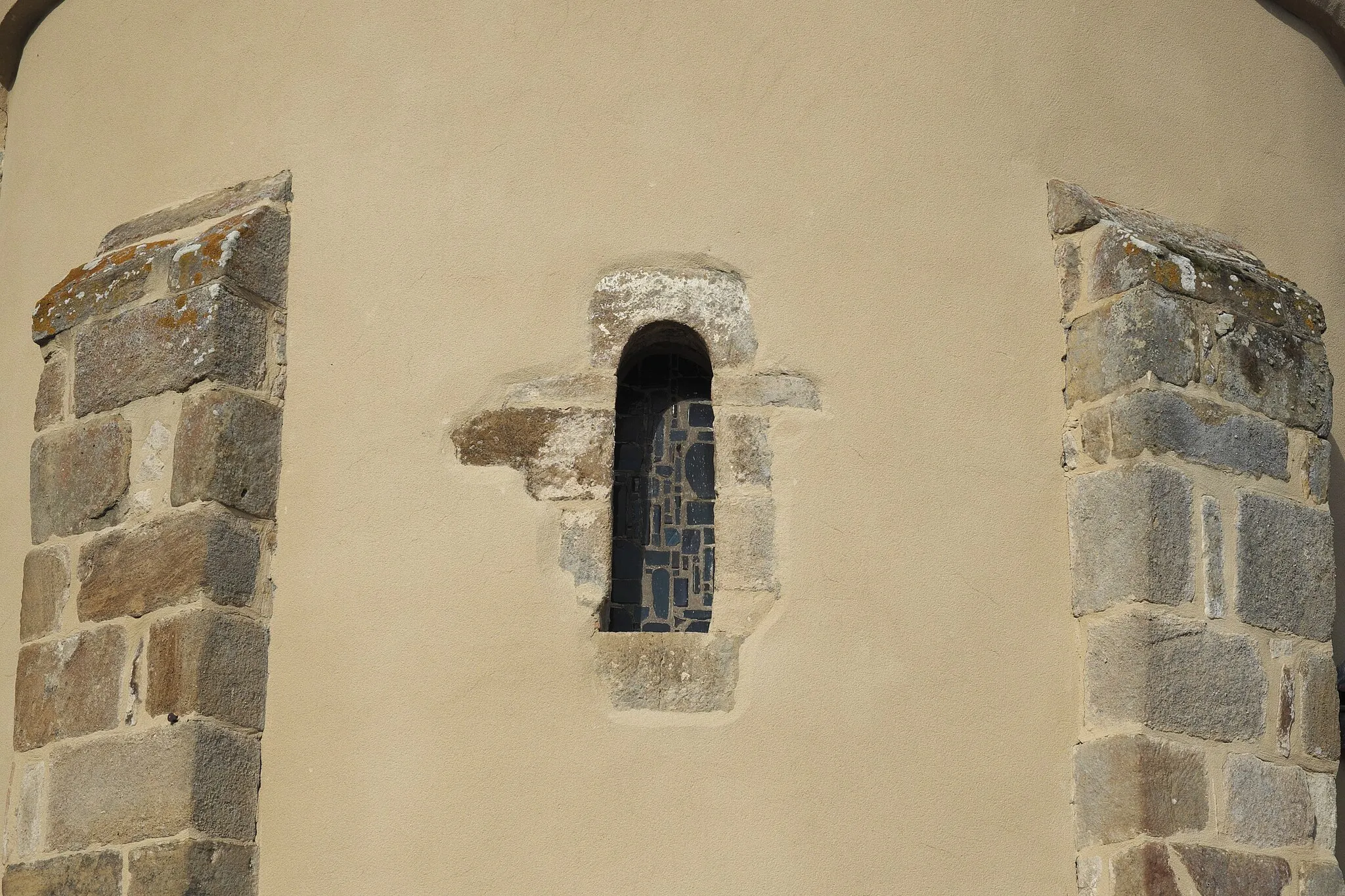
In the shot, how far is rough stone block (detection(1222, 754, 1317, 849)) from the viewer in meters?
5.08

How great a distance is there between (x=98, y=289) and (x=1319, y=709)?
3996mm

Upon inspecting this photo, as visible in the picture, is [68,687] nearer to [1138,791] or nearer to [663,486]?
[663,486]

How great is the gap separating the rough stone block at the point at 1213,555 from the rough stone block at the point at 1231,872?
2.22 ft

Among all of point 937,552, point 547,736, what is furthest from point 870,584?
point 547,736

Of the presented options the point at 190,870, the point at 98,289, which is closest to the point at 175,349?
the point at 98,289

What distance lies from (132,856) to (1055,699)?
2655mm

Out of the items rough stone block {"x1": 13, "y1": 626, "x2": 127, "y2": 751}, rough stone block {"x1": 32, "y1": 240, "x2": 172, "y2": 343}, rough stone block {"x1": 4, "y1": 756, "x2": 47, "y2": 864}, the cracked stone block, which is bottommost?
rough stone block {"x1": 4, "y1": 756, "x2": 47, "y2": 864}

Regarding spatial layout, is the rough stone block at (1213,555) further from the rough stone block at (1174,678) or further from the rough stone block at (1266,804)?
the rough stone block at (1266,804)

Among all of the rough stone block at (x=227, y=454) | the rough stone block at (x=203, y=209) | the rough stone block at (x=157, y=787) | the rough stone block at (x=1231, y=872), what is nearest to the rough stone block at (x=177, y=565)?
the rough stone block at (x=227, y=454)

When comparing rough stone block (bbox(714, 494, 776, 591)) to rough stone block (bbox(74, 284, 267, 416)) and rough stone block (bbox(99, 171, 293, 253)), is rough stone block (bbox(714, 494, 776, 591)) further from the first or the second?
rough stone block (bbox(99, 171, 293, 253))

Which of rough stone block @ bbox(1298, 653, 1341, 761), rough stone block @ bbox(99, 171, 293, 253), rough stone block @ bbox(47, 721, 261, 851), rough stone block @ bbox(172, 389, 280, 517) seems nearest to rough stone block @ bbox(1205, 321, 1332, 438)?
rough stone block @ bbox(1298, 653, 1341, 761)

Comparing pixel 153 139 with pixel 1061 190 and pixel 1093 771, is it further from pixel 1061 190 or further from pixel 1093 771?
pixel 1093 771

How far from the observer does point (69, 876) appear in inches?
203

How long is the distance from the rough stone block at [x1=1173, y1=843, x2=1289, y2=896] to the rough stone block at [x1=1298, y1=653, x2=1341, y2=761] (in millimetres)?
394
